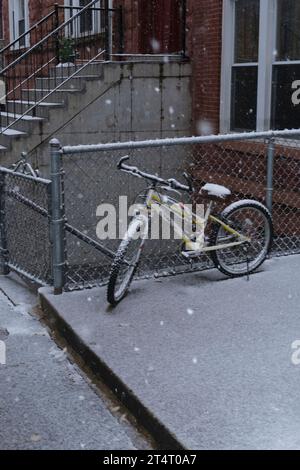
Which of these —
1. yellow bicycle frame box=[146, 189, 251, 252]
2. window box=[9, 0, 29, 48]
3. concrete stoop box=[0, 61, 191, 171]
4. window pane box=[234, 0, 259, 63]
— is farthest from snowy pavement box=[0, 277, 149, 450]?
window box=[9, 0, 29, 48]

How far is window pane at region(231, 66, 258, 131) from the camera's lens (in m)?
9.78

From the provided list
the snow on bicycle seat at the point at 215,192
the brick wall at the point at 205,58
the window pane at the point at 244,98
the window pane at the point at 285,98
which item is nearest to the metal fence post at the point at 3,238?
the snow on bicycle seat at the point at 215,192

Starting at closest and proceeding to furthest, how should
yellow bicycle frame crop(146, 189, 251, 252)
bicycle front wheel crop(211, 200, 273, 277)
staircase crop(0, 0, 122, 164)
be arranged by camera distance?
yellow bicycle frame crop(146, 189, 251, 252) → bicycle front wheel crop(211, 200, 273, 277) → staircase crop(0, 0, 122, 164)

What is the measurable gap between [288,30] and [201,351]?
6.16 m

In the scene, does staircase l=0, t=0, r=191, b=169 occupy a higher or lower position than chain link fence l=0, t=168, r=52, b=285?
higher

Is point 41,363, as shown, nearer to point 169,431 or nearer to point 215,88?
point 169,431

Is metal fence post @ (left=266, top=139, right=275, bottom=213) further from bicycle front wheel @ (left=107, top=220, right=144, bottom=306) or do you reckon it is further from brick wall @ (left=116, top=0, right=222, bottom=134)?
brick wall @ (left=116, top=0, right=222, bottom=134)

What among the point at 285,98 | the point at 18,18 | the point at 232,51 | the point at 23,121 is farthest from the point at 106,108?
the point at 18,18

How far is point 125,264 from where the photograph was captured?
530 cm

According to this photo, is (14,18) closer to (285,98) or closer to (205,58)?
(205,58)

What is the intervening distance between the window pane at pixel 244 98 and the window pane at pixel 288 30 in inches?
26.0

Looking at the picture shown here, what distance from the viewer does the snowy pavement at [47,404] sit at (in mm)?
3512

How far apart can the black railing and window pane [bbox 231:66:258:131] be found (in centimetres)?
238

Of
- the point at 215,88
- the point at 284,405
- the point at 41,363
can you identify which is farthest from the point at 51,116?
the point at 284,405
